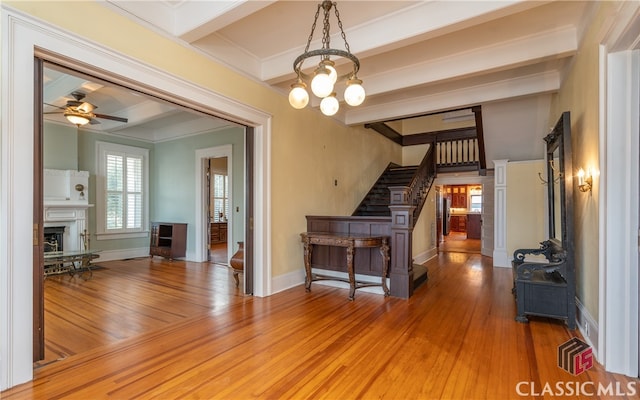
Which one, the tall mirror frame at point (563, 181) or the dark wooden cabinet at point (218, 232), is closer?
the tall mirror frame at point (563, 181)

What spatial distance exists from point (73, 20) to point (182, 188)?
5.41 meters

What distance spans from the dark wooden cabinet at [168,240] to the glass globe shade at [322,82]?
19.5 ft

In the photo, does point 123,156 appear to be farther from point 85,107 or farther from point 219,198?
point 219,198

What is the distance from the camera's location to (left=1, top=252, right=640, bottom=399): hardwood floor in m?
2.15

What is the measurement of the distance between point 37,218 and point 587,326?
4749 millimetres

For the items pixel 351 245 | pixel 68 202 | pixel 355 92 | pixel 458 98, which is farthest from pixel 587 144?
pixel 68 202

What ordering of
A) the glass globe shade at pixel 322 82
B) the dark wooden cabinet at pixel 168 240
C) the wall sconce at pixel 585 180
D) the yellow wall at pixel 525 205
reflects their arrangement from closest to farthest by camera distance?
the glass globe shade at pixel 322 82, the wall sconce at pixel 585 180, the yellow wall at pixel 525 205, the dark wooden cabinet at pixel 168 240

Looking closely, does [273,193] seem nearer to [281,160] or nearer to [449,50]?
[281,160]

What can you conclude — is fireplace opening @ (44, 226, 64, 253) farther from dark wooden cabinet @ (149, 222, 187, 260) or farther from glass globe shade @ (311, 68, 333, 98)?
glass globe shade @ (311, 68, 333, 98)

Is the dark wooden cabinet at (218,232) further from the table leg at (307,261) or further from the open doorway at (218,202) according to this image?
the table leg at (307,261)

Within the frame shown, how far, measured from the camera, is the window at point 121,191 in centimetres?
703

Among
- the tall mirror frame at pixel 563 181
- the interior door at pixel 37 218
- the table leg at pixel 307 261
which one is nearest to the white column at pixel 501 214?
the tall mirror frame at pixel 563 181

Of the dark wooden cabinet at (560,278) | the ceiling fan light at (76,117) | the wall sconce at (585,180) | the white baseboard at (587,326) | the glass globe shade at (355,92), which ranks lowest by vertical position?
→ the white baseboard at (587,326)

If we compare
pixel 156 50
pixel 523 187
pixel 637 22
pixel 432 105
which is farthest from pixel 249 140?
pixel 523 187
